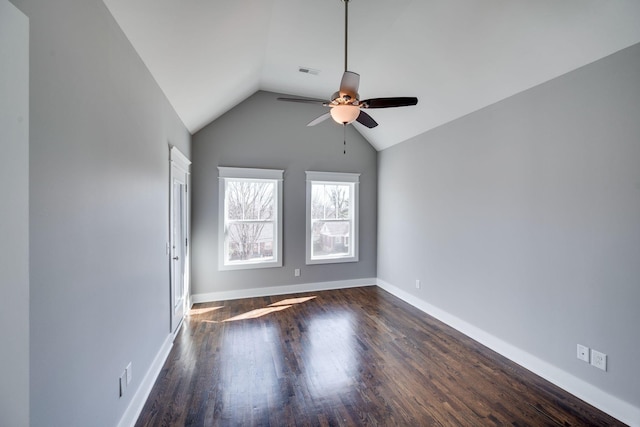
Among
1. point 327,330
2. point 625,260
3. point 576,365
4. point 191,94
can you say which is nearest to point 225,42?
point 191,94

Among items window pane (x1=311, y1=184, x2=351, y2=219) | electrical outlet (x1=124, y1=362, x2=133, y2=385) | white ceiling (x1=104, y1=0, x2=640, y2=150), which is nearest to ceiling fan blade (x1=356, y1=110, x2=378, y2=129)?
white ceiling (x1=104, y1=0, x2=640, y2=150)

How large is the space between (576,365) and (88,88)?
390 centimetres

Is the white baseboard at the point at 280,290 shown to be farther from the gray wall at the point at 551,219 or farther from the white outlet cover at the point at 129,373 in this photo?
the white outlet cover at the point at 129,373

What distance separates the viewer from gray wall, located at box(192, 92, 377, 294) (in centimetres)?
432

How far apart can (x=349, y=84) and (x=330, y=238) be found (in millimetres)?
3305

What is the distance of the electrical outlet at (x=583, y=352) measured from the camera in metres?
2.20

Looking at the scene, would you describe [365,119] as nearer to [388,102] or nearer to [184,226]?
[388,102]

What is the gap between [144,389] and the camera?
2.17 metres

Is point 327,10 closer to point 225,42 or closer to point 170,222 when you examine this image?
point 225,42

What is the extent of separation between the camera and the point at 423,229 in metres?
4.12

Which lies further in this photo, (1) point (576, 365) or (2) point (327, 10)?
(2) point (327, 10)

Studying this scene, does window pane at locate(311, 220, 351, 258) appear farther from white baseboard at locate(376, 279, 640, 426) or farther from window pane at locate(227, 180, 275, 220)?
white baseboard at locate(376, 279, 640, 426)
